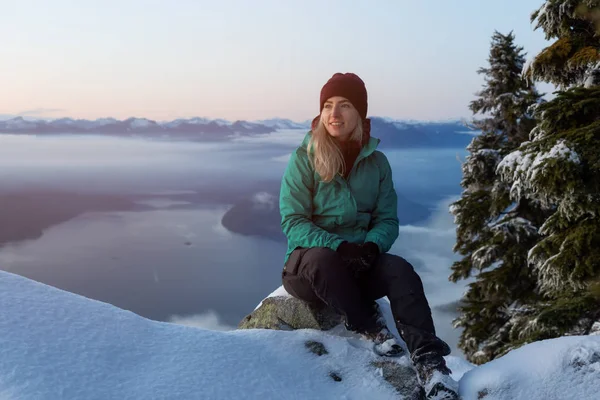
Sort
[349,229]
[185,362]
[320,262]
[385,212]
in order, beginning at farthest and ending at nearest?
[385,212], [349,229], [320,262], [185,362]

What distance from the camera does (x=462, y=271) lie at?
45.9 feet

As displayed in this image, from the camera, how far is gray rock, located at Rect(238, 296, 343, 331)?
173 inches

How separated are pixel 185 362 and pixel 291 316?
4.43 feet

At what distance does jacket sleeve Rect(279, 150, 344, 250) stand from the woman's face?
355mm

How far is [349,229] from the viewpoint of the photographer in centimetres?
431

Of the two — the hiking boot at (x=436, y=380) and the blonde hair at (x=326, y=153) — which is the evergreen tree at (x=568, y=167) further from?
the hiking boot at (x=436, y=380)

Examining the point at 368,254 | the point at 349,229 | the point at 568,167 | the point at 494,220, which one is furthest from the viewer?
the point at 494,220

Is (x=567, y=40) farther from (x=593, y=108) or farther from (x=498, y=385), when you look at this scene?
(x=498, y=385)

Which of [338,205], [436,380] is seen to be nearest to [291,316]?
[338,205]

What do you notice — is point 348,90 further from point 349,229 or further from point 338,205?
point 349,229

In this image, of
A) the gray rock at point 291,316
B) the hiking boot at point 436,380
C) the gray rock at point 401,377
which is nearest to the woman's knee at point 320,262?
the gray rock at point 291,316

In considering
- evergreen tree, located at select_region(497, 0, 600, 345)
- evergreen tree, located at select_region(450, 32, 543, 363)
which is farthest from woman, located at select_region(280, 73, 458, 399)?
evergreen tree, located at select_region(450, 32, 543, 363)

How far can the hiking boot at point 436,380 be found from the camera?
342 centimetres

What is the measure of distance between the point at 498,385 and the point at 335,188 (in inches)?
74.9
